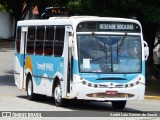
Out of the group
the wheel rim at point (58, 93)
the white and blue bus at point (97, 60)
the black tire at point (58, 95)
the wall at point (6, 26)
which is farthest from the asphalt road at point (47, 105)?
the wall at point (6, 26)

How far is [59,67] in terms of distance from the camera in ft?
61.5

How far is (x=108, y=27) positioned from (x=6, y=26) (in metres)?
36.0

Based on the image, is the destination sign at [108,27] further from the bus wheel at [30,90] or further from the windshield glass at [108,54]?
the bus wheel at [30,90]

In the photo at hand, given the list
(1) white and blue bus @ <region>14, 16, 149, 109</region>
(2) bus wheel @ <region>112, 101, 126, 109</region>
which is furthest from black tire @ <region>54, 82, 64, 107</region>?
(2) bus wheel @ <region>112, 101, 126, 109</region>

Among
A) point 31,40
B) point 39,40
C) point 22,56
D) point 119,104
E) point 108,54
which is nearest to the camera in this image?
point 108,54

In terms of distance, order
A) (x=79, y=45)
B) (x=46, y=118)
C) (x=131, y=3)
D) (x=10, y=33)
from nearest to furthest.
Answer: (x=46, y=118) → (x=79, y=45) → (x=131, y=3) → (x=10, y=33)

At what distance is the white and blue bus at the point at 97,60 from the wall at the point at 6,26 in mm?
34267

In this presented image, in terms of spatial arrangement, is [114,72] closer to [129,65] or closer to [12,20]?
[129,65]

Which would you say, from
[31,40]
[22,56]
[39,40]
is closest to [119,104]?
[39,40]

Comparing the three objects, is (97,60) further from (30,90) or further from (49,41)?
(30,90)

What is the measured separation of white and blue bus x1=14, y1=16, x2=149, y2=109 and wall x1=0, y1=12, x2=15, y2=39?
34.3 meters

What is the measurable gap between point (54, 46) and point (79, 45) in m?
1.77

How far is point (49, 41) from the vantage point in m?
19.8

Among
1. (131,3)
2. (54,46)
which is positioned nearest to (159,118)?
(54,46)
